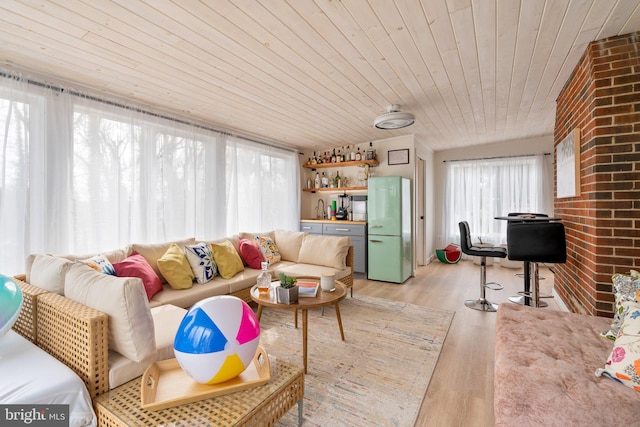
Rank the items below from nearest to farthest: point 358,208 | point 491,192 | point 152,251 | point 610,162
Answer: point 610,162 < point 152,251 < point 358,208 < point 491,192

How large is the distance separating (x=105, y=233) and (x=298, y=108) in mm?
2362

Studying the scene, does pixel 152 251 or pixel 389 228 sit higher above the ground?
pixel 389 228

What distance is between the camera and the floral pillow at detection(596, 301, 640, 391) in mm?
1173

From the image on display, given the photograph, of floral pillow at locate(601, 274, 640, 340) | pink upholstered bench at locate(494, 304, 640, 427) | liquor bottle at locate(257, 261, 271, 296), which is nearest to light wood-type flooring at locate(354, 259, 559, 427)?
pink upholstered bench at locate(494, 304, 640, 427)

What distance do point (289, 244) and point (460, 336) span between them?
2.40 meters

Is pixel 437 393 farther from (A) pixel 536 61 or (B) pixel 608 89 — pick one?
(A) pixel 536 61

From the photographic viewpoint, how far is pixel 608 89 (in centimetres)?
202

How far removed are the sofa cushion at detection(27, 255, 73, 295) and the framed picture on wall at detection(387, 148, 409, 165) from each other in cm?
432

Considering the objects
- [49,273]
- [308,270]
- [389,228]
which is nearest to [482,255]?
[389,228]

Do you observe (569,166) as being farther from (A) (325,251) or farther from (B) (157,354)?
(B) (157,354)

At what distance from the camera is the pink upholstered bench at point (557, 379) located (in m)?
1.04

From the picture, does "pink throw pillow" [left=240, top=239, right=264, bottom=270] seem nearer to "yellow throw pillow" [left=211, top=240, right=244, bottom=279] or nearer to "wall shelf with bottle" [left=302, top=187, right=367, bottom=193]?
"yellow throw pillow" [left=211, top=240, right=244, bottom=279]

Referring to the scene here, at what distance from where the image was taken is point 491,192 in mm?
5727

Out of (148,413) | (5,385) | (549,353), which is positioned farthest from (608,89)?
(5,385)
